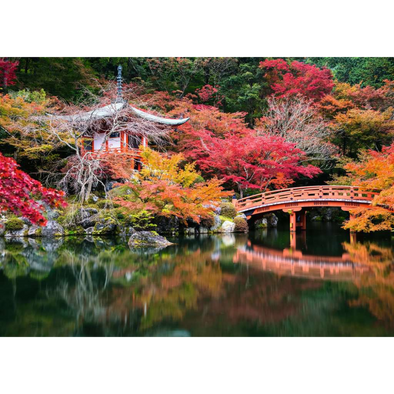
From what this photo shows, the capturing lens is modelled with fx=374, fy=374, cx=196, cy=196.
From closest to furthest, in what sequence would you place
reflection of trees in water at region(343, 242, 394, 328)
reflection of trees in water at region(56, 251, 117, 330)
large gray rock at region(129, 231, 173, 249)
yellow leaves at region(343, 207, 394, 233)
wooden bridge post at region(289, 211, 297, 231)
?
reflection of trees in water at region(343, 242, 394, 328) → reflection of trees in water at region(56, 251, 117, 330) → large gray rock at region(129, 231, 173, 249) → yellow leaves at region(343, 207, 394, 233) → wooden bridge post at region(289, 211, 297, 231)

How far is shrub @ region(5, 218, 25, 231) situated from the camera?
1260 centimetres

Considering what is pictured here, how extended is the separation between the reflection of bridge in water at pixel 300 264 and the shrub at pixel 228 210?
4.98 m

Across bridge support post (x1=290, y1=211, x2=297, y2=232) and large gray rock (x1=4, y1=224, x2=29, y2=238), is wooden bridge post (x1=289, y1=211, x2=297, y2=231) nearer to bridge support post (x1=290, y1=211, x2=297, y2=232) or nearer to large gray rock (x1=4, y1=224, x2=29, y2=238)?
bridge support post (x1=290, y1=211, x2=297, y2=232)

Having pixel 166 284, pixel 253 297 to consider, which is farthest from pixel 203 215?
pixel 253 297

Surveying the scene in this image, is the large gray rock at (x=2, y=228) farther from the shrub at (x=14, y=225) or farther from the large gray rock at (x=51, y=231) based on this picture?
the large gray rock at (x=51, y=231)

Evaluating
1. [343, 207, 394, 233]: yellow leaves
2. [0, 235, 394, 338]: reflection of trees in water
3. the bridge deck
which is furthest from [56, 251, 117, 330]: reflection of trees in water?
[343, 207, 394, 233]: yellow leaves

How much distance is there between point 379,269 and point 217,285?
327 centimetres

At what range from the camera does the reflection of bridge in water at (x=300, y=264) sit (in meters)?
6.60

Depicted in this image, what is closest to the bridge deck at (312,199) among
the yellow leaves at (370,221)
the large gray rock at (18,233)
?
A: the yellow leaves at (370,221)

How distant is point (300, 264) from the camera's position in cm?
760

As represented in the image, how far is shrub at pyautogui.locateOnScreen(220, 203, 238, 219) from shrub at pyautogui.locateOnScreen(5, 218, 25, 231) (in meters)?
7.23

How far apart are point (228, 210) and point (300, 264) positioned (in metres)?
7.08

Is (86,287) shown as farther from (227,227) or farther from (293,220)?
(293,220)

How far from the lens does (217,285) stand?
586 centimetres
